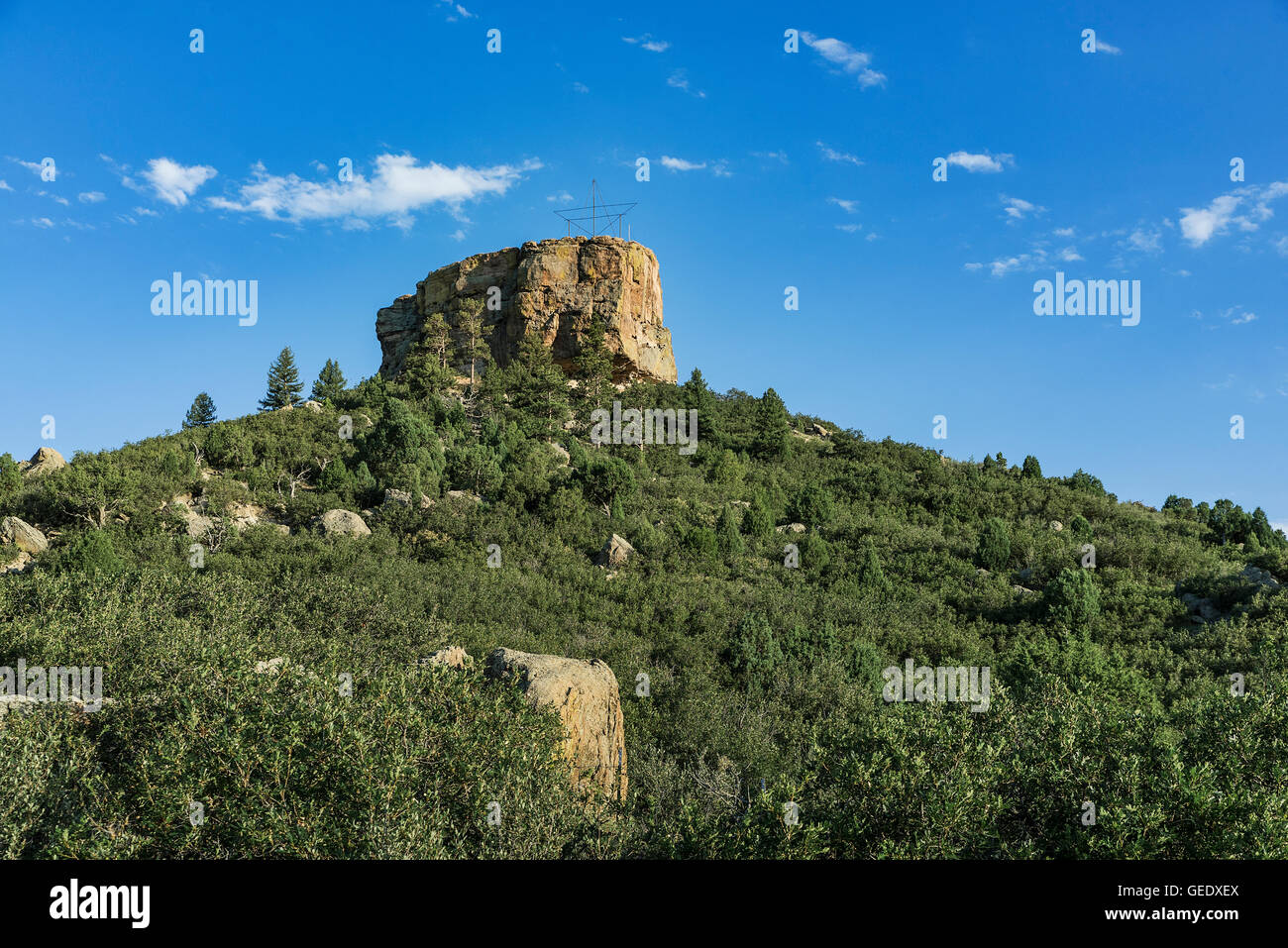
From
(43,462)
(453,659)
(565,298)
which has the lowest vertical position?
(453,659)

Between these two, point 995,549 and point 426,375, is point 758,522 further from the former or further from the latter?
point 426,375

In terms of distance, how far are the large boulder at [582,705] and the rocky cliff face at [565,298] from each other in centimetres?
4840

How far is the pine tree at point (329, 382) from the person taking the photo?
178ft

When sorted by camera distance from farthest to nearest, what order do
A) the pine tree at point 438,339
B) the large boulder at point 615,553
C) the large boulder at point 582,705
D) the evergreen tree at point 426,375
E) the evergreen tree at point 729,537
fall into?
the pine tree at point 438,339, the evergreen tree at point 426,375, the evergreen tree at point 729,537, the large boulder at point 615,553, the large boulder at point 582,705

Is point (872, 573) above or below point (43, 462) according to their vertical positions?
below

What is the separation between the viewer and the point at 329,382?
55250 millimetres

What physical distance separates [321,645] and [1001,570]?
24203mm

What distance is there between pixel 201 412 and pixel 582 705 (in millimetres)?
47345

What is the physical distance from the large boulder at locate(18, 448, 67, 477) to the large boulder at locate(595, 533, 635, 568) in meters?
26.7

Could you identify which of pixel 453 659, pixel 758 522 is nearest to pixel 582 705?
pixel 453 659

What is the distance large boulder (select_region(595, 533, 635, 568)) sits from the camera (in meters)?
26.0

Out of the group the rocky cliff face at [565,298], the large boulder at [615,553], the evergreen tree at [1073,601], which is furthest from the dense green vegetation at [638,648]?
the rocky cliff face at [565,298]

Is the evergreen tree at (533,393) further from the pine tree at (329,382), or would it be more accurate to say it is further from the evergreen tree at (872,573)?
the evergreen tree at (872,573)
